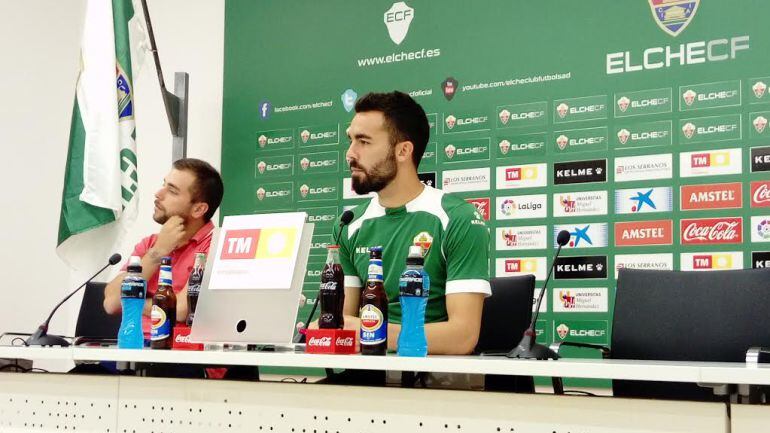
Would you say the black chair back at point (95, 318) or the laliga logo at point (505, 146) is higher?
the laliga logo at point (505, 146)

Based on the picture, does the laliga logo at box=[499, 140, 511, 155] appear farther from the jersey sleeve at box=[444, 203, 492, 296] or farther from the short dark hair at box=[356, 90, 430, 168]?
the jersey sleeve at box=[444, 203, 492, 296]

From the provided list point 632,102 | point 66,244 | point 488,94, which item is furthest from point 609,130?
point 66,244

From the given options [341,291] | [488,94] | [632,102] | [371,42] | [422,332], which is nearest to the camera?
[422,332]

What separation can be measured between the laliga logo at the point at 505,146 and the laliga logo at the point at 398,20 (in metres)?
0.71

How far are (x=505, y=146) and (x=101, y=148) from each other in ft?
6.28

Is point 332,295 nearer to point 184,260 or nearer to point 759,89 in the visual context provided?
point 184,260

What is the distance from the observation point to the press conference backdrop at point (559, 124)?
10.2 ft

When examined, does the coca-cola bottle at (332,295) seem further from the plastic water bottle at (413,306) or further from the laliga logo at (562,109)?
the laliga logo at (562,109)

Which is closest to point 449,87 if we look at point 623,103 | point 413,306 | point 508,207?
point 508,207

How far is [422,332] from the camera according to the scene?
1.78m

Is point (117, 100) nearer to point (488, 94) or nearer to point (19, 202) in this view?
point (19, 202)

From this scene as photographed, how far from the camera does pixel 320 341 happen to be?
5.85 ft

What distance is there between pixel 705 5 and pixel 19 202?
344 cm

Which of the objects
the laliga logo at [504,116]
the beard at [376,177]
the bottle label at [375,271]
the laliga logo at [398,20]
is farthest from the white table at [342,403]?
the laliga logo at [398,20]
